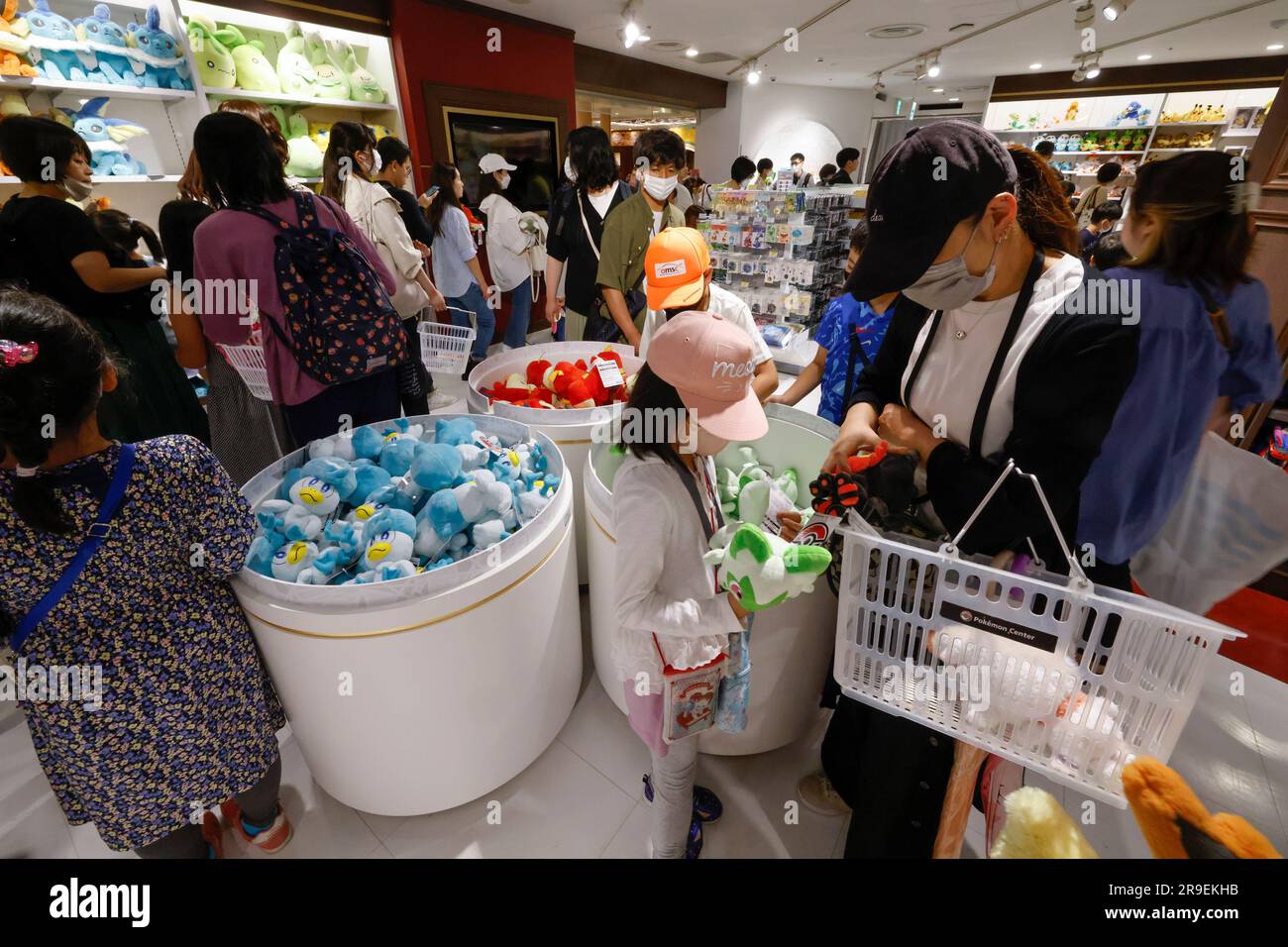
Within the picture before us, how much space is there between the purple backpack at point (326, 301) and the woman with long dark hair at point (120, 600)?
2.12 feet

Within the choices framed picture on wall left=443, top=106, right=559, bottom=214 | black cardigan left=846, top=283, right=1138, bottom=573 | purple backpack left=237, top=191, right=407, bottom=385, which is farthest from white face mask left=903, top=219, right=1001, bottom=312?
framed picture on wall left=443, top=106, right=559, bottom=214

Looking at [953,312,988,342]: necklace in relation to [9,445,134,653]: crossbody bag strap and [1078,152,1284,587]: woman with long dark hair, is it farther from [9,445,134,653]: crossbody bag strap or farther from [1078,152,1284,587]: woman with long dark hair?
[9,445,134,653]: crossbody bag strap

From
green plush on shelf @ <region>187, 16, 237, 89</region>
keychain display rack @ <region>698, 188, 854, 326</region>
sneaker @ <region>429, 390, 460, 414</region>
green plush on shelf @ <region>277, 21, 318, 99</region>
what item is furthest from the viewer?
keychain display rack @ <region>698, 188, 854, 326</region>

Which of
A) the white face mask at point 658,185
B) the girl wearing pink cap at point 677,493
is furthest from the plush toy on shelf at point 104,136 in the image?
the girl wearing pink cap at point 677,493

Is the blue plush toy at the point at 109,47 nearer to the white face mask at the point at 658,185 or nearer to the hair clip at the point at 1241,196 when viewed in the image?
the white face mask at the point at 658,185

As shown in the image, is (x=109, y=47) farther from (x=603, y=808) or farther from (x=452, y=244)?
(x=603, y=808)

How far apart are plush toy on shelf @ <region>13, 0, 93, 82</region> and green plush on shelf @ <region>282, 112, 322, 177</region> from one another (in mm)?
1105

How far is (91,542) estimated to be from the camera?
112cm

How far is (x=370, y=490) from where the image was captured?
5.91 ft

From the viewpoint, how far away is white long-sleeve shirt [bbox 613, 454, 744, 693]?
3.67ft

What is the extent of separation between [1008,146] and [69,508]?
6.24 feet

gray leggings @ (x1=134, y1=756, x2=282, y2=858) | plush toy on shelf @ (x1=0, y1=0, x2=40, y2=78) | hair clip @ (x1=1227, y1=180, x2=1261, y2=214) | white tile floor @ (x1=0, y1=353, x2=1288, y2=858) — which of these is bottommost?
white tile floor @ (x1=0, y1=353, x2=1288, y2=858)

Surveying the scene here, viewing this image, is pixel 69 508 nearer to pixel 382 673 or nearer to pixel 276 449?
pixel 382 673

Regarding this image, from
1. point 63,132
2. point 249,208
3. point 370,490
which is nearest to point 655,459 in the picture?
point 370,490
